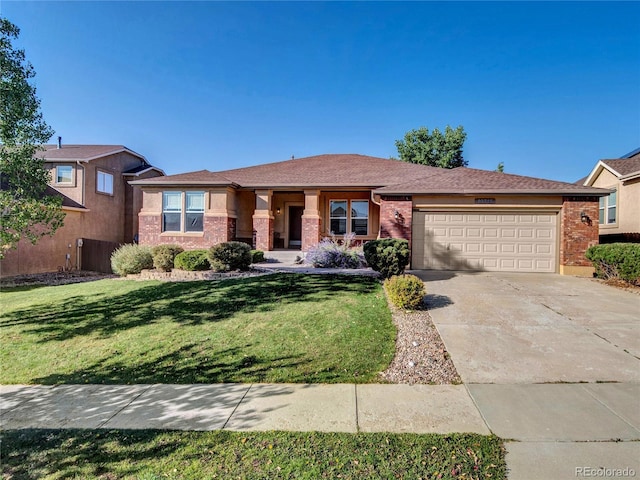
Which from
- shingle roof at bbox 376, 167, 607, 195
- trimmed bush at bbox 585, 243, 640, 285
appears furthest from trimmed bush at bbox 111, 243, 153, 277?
trimmed bush at bbox 585, 243, 640, 285

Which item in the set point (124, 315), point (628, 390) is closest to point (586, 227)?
point (628, 390)

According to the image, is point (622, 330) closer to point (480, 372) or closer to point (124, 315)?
point (480, 372)

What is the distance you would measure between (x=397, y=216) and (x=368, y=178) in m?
4.45

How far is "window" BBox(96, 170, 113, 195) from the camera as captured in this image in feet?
62.9

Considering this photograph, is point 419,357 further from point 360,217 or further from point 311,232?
point 360,217

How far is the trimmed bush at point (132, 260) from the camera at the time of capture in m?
11.8

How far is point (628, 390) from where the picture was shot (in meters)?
4.02

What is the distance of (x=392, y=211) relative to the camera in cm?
1198

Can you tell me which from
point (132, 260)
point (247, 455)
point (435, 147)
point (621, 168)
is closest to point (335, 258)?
point (132, 260)

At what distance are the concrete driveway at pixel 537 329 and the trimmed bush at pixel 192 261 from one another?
7147 mm

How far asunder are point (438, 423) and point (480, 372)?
1.56 m

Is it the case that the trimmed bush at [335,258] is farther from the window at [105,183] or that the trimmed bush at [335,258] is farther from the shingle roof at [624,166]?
the window at [105,183]

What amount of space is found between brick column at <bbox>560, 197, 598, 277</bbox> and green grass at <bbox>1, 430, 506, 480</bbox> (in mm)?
10665

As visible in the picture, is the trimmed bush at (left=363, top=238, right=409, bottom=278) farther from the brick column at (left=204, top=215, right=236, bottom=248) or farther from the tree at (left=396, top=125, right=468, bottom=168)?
the tree at (left=396, top=125, right=468, bottom=168)
